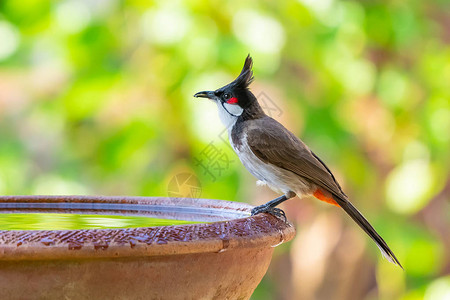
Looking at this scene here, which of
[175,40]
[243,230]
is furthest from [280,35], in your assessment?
[243,230]

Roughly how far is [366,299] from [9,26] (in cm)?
253

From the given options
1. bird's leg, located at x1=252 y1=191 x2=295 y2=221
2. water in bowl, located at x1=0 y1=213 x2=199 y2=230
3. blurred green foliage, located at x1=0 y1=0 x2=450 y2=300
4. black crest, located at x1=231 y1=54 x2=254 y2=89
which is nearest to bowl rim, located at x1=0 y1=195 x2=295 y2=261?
bird's leg, located at x1=252 y1=191 x2=295 y2=221

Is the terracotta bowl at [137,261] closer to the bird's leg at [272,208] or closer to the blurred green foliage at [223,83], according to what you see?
the bird's leg at [272,208]

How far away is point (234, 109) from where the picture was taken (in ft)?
7.06

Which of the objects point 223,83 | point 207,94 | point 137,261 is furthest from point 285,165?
point 137,261

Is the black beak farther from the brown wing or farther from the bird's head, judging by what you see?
the brown wing

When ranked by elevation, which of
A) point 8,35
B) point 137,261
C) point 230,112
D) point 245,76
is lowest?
point 8,35

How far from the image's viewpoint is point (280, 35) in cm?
259

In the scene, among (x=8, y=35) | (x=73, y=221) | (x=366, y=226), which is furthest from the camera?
(x=8, y=35)

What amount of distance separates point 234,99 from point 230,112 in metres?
0.05

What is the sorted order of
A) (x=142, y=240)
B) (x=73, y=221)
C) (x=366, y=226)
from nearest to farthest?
(x=142, y=240), (x=73, y=221), (x=366, y=226)

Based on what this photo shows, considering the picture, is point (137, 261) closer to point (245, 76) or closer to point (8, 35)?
point (245, 76)

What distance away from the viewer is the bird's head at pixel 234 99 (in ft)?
6.99

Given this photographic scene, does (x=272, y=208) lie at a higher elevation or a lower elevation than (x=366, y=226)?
higher
